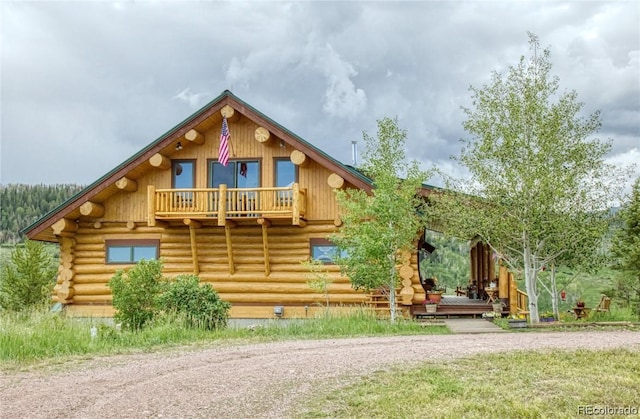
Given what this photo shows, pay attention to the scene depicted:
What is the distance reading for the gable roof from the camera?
65.9 feet

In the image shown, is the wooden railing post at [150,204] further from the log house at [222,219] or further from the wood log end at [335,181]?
the wood log end at [335,181]

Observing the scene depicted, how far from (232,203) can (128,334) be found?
7.29m

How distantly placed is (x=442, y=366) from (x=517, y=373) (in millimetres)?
1151

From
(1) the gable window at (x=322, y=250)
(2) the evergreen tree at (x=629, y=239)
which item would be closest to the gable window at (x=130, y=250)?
(1) the gable window at (x=322, y=250)

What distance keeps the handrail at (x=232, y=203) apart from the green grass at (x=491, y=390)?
1062cm

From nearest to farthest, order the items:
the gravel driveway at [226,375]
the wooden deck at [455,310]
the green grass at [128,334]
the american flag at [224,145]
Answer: the gravel driveway at [226,375] → the green grass at [128,334] → the wooden deck at [455,310] → the american flag at [224,145]

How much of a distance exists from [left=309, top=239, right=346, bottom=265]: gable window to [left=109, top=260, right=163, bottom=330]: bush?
20.7ft

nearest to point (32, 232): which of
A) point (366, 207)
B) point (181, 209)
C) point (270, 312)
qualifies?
point (181, 209)

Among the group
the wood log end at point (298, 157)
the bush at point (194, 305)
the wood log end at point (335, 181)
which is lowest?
the bush at point (194, 305)

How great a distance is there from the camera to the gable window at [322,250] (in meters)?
20.4

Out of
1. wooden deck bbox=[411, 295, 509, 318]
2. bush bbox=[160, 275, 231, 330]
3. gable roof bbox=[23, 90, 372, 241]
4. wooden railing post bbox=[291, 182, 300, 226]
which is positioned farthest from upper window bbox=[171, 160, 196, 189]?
wooden deck bbox=[411, 295, 509, 318]

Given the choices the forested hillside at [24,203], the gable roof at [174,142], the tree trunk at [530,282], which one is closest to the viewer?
the tree trunk at [530,282]

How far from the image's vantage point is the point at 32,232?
21.5 meters

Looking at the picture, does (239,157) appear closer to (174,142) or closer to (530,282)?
(174,142)
